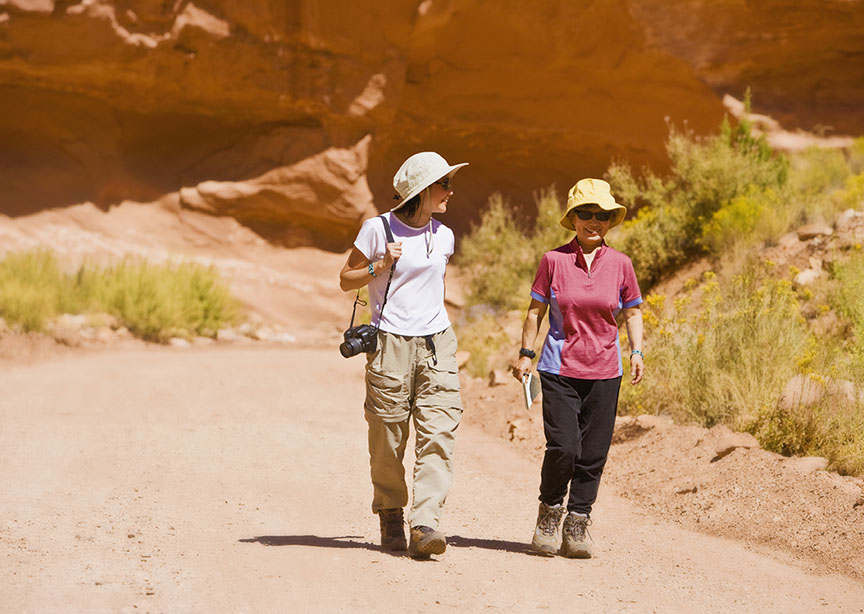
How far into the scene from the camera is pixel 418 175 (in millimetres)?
4523

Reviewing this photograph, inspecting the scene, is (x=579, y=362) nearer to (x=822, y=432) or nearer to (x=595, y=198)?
(x=595, y=198)

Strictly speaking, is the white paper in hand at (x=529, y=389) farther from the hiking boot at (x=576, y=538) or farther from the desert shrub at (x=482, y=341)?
the desert shrub at (x=482, y=341)

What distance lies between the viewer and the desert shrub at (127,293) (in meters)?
12.0

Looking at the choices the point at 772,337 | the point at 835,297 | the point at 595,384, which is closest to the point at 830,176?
the point at 835,297

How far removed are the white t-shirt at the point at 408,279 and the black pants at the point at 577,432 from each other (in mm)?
624

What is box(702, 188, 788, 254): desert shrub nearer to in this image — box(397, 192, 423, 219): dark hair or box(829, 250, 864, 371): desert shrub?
box(829, 250, 864, 371): desert shrub

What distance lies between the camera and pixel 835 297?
8562 millimetres

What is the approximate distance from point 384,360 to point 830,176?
10.5m

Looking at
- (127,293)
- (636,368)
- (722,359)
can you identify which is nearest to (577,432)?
(636,368)

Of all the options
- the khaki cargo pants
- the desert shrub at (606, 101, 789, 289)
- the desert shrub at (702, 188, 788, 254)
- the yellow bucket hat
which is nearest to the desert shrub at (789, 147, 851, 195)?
the desert shrub at (606, 101, 789, 289)

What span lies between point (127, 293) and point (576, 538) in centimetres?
896

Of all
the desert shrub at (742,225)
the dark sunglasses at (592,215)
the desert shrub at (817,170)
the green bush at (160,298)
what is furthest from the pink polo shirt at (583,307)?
the green bush at (160,298)

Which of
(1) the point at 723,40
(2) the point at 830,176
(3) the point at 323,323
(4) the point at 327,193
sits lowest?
(3) the point at 323,323

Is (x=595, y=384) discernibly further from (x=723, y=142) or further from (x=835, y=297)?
(x=723, y=142)
